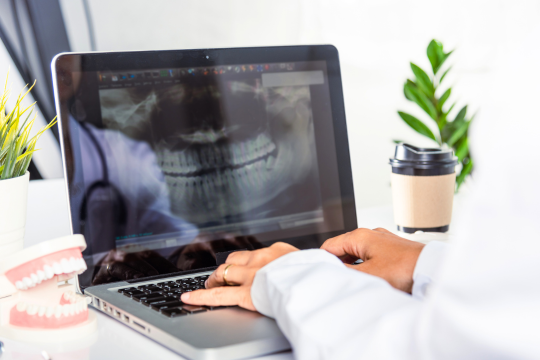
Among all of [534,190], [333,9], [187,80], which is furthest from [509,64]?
[333,9]

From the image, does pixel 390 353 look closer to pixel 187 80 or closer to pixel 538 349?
pixel 538 349

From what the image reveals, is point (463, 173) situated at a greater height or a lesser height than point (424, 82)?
lesser

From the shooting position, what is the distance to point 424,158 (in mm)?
896

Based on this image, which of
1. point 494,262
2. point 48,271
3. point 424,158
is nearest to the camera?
point 494,262

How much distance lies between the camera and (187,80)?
0.72 m

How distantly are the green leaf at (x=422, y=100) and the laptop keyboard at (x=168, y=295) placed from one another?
0.82 meters

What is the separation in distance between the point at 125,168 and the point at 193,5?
0.76 m

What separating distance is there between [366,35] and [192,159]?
3.75 feet

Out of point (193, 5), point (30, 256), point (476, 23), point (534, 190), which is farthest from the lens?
point (476, 23)

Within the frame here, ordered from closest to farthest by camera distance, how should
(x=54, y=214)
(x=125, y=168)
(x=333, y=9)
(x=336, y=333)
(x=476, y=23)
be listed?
(x=336, y=333) < (x=125, y=168) < (x=54, y=214) < (x=333, y=9) < (x=476, y=23)

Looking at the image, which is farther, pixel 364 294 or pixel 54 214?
pixel 54 214

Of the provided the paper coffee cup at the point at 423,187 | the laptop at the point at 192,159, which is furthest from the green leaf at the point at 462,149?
the laptop at the point at 192,159

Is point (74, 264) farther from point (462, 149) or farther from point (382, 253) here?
point (462, 149)

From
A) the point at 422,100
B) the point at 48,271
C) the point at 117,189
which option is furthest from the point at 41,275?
the point at 422,100
